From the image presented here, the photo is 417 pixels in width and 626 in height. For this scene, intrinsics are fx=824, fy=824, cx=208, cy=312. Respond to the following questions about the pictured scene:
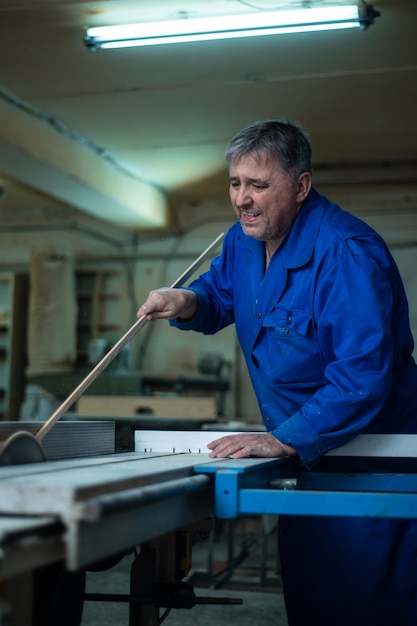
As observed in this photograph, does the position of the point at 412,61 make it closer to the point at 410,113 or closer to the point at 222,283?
the point at 410,113

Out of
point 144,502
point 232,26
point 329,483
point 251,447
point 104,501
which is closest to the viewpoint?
point 104,501

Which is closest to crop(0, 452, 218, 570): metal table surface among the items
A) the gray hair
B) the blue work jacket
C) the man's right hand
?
the blue work jacket

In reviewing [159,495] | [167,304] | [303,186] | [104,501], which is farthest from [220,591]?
[104,501]

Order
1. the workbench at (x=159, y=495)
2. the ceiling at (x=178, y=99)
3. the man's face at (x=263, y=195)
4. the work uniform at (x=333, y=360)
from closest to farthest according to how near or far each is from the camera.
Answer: the workbench at (x=159, y=495) → the work uniform at (x=333, y=360) → the man's face at (x=263, y=195) → the ceiling at (x=178, y=99)

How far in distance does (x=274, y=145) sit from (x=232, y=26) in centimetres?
246

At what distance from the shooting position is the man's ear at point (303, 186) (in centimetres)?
194

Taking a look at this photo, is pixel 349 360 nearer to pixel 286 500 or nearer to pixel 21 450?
pixel 286 500

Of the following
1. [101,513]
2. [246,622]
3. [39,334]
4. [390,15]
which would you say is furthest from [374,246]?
[39,334]

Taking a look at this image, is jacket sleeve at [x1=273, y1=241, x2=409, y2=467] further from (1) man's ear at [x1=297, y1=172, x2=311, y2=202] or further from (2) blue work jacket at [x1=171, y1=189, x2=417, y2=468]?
(1) man's ear at [x1=297, y1=172, x2=311, y2=202]

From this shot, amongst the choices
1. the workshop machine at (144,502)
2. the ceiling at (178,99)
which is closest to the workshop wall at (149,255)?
the ceiling at (178,99)

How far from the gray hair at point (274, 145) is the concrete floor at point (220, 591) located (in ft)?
5.94

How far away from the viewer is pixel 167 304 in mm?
2008

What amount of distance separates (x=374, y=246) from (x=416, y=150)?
196 inches

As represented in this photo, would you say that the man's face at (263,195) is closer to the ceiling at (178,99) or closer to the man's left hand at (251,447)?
the man's left hand at (251,447)
